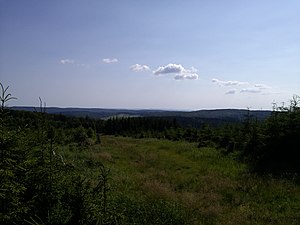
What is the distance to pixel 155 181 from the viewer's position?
14516mm

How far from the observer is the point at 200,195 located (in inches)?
487

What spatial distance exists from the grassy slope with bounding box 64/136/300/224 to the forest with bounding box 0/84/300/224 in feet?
0.10

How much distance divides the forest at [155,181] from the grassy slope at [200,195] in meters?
0.03

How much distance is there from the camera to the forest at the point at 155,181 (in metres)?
5.82

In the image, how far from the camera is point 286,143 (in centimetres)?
1856

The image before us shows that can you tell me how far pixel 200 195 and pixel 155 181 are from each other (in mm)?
2652

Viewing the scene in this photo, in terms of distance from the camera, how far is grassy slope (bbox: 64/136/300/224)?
359 inches

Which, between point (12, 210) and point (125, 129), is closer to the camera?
point (12, 210)

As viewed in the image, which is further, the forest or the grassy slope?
the grassy slope

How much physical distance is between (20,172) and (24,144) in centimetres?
49

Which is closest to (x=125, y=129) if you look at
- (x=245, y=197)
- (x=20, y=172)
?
(x=245, y=197)

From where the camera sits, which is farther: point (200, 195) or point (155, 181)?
point (155, 181)

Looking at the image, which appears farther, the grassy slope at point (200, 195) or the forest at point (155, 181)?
the grassy slope at point (200, 195)

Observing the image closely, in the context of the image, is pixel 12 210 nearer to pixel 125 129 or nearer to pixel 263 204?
pixel 263 204
